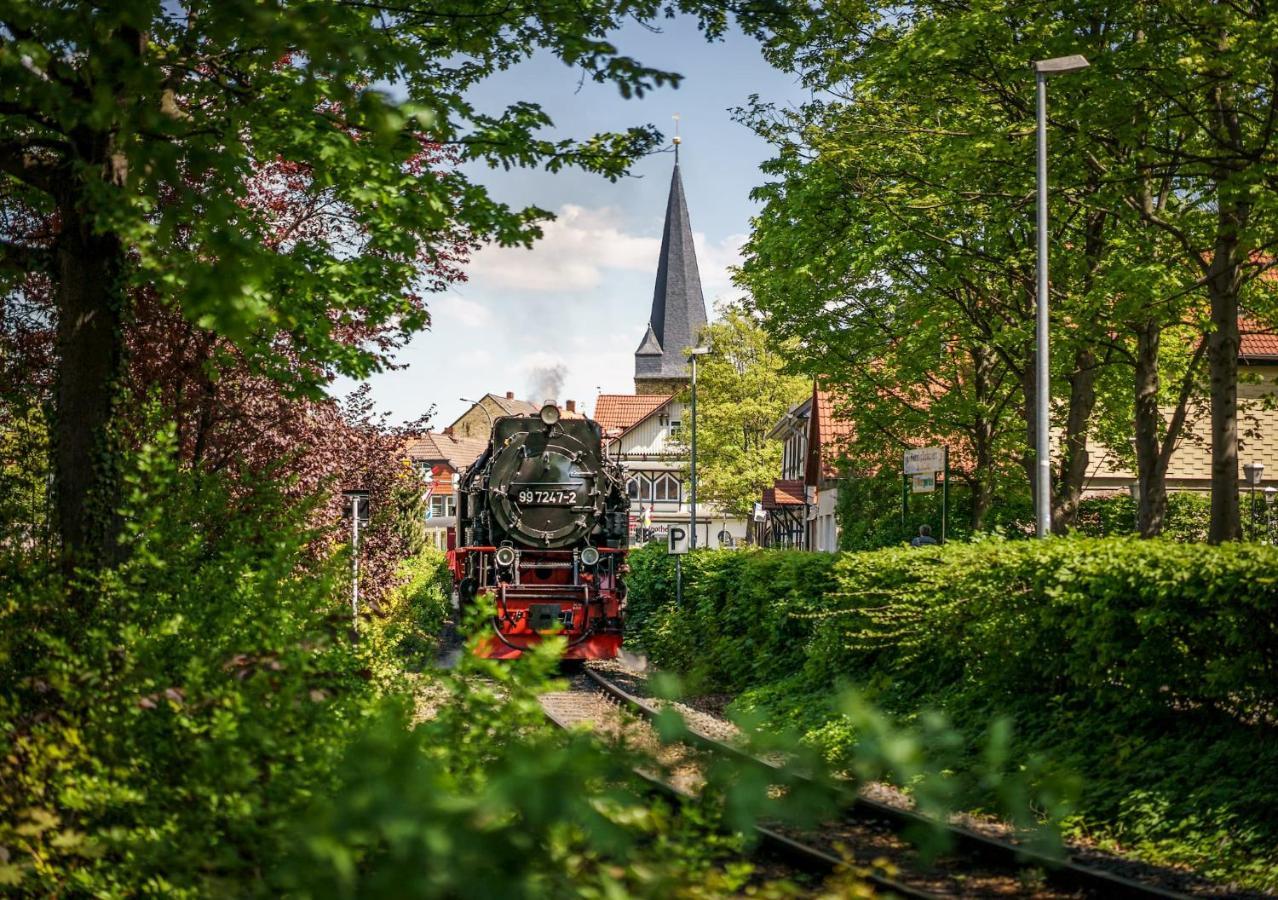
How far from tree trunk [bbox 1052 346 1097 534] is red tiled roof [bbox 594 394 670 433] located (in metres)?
78.2

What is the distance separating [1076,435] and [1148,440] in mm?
2257

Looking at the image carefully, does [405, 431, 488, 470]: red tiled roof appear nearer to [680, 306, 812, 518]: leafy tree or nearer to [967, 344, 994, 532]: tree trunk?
[680, 306, 812, 518]: leafy tree

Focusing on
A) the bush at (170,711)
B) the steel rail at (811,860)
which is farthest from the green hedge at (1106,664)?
the bush at (170,711)

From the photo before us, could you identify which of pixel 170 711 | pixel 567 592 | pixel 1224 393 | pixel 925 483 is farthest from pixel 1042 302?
pixel 170 711

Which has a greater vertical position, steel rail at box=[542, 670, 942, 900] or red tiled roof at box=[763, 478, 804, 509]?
red tiled roof at box=[763, 478, 804, 509]

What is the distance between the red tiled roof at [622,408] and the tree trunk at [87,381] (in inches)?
3624

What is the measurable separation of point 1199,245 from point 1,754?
60.9 feet

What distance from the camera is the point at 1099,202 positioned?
1900cm

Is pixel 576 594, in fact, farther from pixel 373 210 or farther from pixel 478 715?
pixel 478 715

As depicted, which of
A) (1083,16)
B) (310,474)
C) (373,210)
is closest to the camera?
(373,210)

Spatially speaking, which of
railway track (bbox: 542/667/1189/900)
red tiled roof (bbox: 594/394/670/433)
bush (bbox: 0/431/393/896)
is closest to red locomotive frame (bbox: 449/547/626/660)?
railway track (bbox: 542/667/1189/900)

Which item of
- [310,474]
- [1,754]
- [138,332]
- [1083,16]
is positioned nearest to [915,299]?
[1083,16]

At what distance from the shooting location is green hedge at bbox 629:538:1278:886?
29.4 ft

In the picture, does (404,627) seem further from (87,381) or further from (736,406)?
(736,406)
